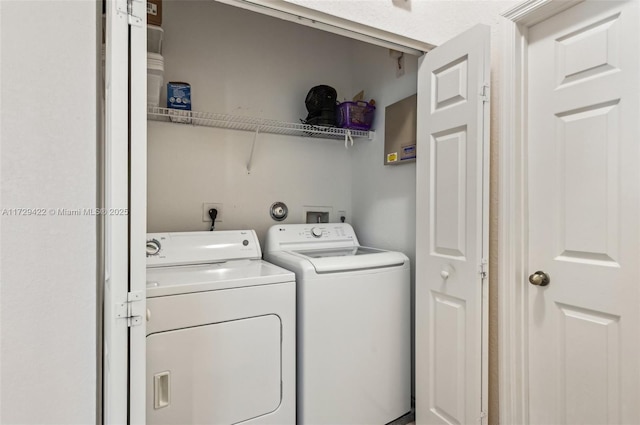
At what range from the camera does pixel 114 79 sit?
0.95 metres

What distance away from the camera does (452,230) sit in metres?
1.59

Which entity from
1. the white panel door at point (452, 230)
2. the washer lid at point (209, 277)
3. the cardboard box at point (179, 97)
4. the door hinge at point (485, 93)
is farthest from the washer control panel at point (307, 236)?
the door hinge at point (485, 93)

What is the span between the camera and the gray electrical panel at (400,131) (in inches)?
80.4

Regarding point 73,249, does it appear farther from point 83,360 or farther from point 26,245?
point 83,360

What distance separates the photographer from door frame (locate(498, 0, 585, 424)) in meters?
1.48

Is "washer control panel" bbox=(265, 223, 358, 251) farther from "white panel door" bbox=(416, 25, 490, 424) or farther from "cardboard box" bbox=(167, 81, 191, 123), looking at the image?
"cardboard box" bbox=(167, 81, 191, 123)

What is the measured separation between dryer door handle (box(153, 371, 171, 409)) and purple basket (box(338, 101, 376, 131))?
182 centimetres

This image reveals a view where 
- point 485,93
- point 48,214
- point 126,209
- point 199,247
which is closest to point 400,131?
point 485,93

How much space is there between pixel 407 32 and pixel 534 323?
1442 millimetres

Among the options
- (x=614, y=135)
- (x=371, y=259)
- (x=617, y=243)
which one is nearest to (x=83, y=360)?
(x=371, y=259)

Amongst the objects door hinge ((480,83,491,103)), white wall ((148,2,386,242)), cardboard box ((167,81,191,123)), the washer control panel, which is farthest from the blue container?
door hinge ((480,83,491,103))

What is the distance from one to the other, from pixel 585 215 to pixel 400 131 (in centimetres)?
112

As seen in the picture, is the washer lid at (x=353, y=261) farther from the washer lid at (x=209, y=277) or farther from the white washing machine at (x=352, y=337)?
the washer lid at (x=209, y=277)

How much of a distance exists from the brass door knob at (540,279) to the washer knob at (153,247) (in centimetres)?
181
